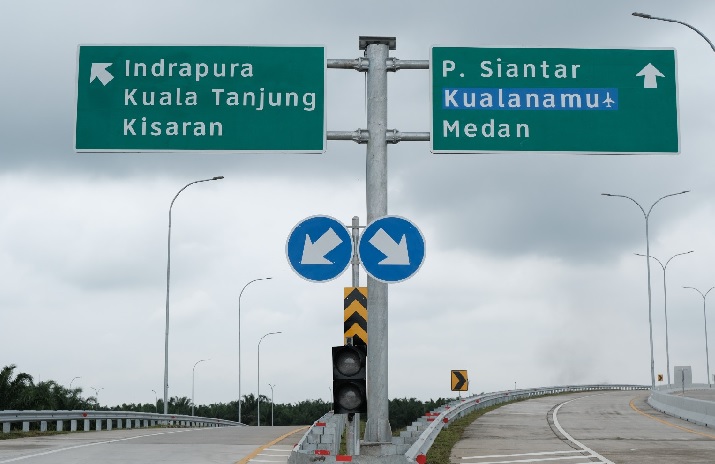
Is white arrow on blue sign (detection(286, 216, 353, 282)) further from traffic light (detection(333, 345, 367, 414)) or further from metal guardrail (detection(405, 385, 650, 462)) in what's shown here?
metal guardrail (detection(405, 385, 650, 462))

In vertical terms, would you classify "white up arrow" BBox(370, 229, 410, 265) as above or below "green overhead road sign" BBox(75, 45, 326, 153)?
below

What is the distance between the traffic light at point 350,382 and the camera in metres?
11.2

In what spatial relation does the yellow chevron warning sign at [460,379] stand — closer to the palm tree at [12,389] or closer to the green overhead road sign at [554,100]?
the palm tree at [12,389]

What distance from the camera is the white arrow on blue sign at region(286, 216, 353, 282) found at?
460 inches

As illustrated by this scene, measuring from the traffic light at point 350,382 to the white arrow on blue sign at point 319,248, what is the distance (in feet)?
2.97

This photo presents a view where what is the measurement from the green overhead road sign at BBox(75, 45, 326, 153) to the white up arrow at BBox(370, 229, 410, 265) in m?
2.11

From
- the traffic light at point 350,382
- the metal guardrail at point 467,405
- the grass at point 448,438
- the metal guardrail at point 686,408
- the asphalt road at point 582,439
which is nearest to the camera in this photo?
the traffic light at point 350,382

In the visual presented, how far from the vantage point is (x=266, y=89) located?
13531 mm

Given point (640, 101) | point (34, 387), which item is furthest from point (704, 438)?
point (34, 387)

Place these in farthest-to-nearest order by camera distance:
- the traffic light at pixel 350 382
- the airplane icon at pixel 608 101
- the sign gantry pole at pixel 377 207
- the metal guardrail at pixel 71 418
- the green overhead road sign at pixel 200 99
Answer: the metal guardrail at pixel 71 418
the airplane icon at pixel 608 101
the green overhead road sign at pixel 200 99
the sign gantry pole at pixel 377 207
the traffic light at pixel 350 382

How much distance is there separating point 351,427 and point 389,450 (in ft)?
1.62

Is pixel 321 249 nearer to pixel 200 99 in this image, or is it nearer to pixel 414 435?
pixel 200 99

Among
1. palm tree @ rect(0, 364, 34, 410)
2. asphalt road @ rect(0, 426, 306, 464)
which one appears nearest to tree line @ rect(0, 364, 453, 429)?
palm tree @ rect(0, 364, 34, 410)

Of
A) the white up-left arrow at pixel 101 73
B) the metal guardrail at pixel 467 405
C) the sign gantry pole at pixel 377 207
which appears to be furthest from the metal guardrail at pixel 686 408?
the white up-left arrow at pixel 101 73
